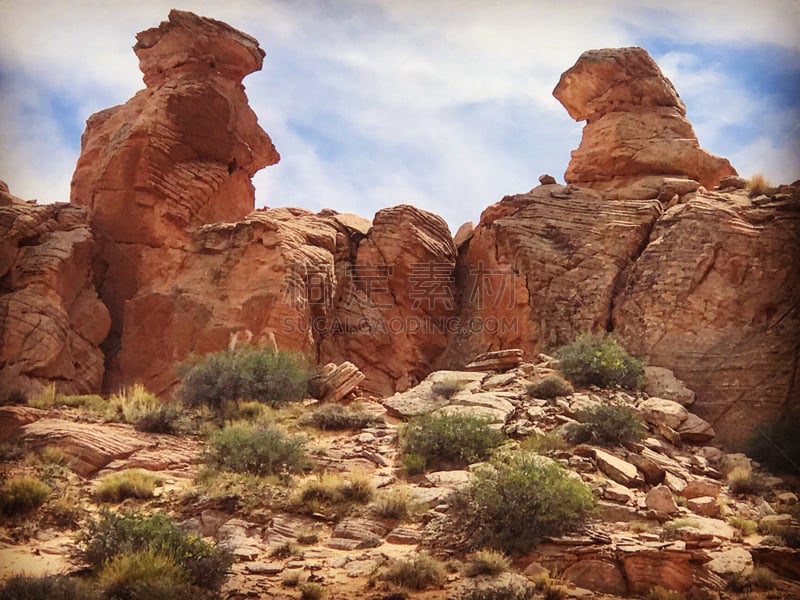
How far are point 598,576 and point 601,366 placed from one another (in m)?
7.76

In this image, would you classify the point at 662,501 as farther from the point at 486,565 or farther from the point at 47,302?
the point at 47,302

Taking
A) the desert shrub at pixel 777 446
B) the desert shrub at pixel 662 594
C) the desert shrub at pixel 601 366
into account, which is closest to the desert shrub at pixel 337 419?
the desert shrub at pixel 601 366

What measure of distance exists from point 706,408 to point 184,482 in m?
10.7

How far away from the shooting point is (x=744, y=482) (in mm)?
14133

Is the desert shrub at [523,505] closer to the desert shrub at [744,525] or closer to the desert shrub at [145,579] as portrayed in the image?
the desert shrub at [744,525]

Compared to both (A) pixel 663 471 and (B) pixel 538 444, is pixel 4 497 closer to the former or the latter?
(B) pixel 538 444

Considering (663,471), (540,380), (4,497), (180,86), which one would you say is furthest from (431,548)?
(180,86)

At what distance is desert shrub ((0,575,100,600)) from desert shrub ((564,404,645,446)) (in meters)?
8.49

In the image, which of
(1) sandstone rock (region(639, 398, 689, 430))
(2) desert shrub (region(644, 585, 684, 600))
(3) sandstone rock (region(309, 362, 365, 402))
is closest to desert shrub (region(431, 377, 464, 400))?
(3) sandstone rock (region(309, 362, 365, 402))

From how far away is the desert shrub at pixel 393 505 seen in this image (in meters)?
12.2

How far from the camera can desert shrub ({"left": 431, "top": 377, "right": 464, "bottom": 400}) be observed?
1772 centimetres

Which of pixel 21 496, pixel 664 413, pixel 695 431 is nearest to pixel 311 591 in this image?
pixel 21 496

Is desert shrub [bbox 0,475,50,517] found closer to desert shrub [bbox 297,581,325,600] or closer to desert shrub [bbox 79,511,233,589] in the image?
desert shrub [bbox 79,511,233,589]

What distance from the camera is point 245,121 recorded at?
25328 mm
